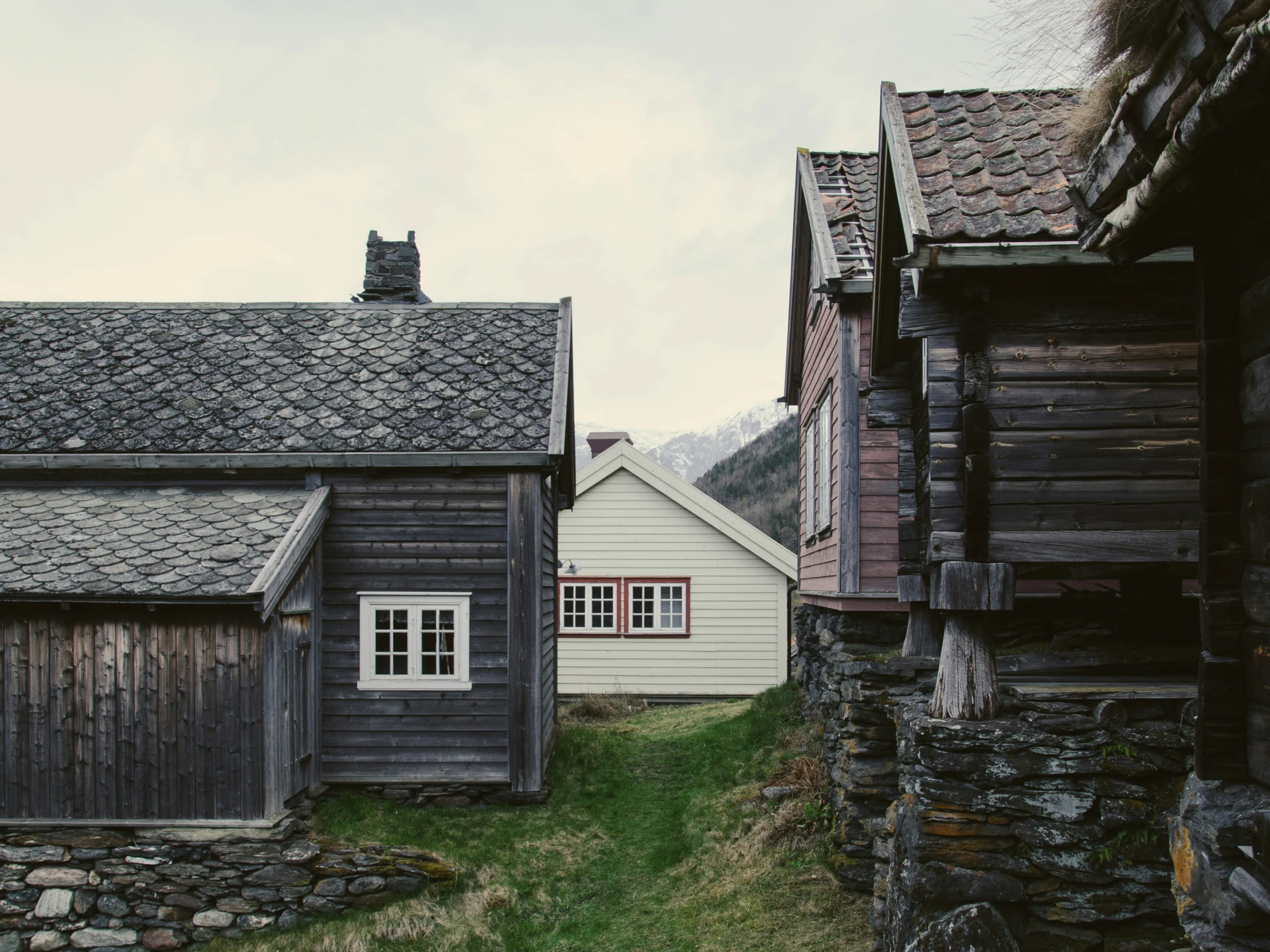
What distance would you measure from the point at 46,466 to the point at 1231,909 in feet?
36.6

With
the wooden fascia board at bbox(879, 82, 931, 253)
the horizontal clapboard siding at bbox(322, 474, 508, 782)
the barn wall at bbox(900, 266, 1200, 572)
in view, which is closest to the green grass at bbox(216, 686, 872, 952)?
the horizontal clapboard siding at bbox(322, 474, 508, 782)

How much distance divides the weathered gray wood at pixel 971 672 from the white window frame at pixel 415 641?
600 cm

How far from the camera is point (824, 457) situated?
11.5 metres

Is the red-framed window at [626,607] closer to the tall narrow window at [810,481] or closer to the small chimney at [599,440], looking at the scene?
the small chimney at [599,440]

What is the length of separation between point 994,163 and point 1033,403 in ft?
5.00

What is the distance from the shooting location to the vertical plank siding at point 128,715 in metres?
8.05

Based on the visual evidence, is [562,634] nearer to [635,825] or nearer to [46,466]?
[635,825]

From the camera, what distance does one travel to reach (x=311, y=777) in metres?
9.34

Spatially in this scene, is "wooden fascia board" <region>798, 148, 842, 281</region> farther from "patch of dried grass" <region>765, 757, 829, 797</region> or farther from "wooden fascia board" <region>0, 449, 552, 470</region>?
"patch of dried grass" <region>765, 757, 829, 797</region>

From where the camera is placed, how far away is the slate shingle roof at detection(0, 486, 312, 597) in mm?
8125

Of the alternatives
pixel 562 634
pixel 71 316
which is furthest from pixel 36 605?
pixel 562 634

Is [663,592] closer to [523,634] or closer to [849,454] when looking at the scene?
[523,634]

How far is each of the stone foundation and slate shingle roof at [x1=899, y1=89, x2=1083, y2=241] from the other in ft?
24.5

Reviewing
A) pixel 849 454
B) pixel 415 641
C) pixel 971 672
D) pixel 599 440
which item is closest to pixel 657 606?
pixel 599 440
